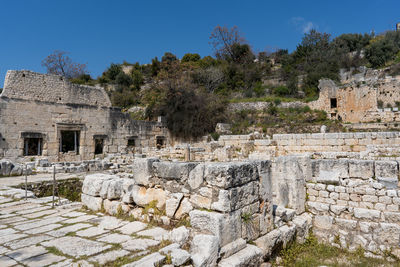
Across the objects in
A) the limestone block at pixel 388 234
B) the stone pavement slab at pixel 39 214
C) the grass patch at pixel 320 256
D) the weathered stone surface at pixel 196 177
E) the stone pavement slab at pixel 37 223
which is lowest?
the grass patch at pixel 320 256

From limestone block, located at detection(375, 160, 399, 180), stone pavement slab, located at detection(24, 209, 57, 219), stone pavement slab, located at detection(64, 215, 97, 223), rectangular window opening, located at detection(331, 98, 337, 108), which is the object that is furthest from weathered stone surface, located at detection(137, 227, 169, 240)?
rectangular window opening, located at detection(331, 98, 337, 108)

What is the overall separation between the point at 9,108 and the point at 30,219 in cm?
1028

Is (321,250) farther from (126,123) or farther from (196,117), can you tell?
(196,117)

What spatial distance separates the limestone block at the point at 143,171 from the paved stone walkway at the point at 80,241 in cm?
61

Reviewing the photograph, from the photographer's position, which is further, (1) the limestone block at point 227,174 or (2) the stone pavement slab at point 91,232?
(2) the stone pavement slab at point 91,232

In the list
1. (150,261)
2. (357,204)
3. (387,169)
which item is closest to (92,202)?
(150,261)

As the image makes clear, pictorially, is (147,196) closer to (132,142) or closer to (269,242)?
(269,242)

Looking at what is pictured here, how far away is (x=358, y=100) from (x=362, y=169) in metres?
19.6

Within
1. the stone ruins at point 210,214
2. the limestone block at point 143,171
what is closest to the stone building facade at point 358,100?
the stone ruins at point 210,214

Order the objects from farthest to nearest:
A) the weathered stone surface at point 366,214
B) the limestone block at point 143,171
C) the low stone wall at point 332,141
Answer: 1. the low stone wall at point 332,141
2. the weathered stone surface at point 366,214
3. the limestone block at point 143,171

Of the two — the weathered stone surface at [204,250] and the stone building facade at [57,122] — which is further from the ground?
the stone building facade at [57,122]

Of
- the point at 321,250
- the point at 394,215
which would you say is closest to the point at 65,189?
the point at 321,250

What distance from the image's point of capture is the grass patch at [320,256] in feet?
11.8

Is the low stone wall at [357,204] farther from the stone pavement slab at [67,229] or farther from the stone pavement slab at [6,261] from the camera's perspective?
the stone pavement slab at [6,261]
